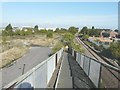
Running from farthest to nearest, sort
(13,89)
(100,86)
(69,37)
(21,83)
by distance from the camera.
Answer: (69,37), (100,86), (21,83), (13,89)

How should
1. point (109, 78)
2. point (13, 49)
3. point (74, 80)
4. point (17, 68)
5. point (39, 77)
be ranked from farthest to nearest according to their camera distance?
point (13, 49) → point (17, 68) → point (74, 80) → point (39, 77) → point (109, 78)

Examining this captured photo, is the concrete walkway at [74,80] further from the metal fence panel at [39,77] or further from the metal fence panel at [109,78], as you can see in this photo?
the metal fence panel at [39,77]

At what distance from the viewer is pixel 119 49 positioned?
1539 inches

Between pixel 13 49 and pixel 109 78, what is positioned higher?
pixel 109 78

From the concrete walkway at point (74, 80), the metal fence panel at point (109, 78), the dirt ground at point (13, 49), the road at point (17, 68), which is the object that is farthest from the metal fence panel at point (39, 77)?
the dirt ground at point (13, 49)

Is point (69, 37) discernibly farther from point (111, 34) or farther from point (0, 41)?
point (111, 34)

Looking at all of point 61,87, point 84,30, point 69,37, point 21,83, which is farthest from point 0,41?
point 84,30

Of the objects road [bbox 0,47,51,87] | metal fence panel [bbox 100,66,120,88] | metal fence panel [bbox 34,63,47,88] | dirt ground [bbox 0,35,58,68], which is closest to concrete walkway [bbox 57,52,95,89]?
metal fence panel [bbox 100,66,120,88]

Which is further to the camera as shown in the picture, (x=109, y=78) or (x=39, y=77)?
(x=39, y=77)

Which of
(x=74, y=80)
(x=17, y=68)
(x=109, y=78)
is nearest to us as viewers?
(x=109, y=78)

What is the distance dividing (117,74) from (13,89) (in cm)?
250

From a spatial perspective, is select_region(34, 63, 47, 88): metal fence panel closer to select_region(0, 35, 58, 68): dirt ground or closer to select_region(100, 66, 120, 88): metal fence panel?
select_region(100, 66, 120, 88): metal fence panel

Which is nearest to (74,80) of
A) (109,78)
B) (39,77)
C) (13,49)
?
(39,77)

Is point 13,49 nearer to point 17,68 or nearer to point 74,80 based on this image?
point 17,68
